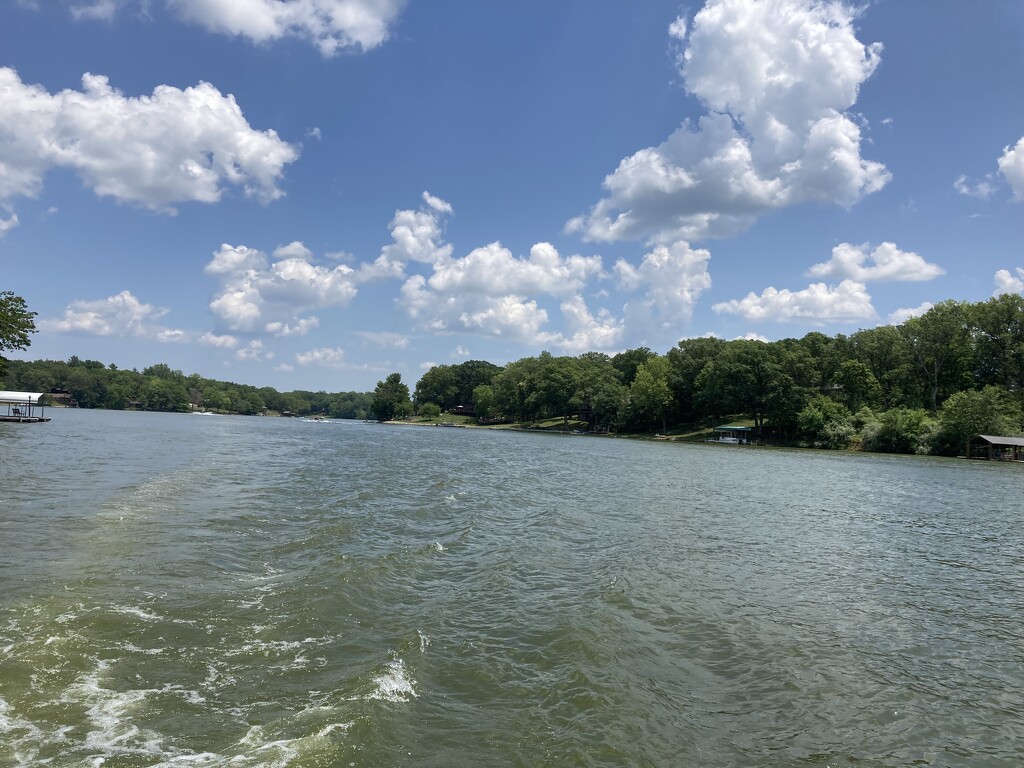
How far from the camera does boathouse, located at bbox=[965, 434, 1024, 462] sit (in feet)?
230

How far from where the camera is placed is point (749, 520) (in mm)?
23953

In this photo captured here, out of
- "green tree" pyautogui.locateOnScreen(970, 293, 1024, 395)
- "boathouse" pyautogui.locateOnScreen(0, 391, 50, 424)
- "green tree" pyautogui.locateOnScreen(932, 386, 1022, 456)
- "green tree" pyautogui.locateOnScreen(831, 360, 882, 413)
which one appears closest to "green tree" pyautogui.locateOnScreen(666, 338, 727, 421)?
"green tree" pyautogui.locateOnScreen(831, 360, 882, 413)

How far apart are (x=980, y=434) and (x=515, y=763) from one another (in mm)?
92995

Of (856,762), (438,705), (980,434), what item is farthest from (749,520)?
(980,434)

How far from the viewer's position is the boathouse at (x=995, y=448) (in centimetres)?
7025

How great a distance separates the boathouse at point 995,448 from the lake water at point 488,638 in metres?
61.5

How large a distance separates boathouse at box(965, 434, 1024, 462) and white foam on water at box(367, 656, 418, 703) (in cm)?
8563

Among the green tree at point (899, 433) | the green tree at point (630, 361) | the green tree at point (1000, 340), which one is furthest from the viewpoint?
the green tree at point (630, 361)

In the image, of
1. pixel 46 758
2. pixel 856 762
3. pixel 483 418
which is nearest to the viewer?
pixel 46 758

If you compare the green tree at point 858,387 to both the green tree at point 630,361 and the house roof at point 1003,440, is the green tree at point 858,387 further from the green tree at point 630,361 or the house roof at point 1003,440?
the green tree at point 630,361

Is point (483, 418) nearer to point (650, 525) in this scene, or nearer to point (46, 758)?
point (650, 525)

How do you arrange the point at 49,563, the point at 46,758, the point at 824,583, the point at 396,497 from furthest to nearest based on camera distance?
the point at 396,497
the point at 824,583
the point at 49,563
the point at 46,758

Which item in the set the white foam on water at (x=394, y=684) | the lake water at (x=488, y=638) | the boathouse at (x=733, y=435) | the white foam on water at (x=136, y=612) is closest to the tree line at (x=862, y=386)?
the boathouse at (x=733, y=435)

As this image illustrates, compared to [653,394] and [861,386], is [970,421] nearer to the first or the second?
[861,386]
